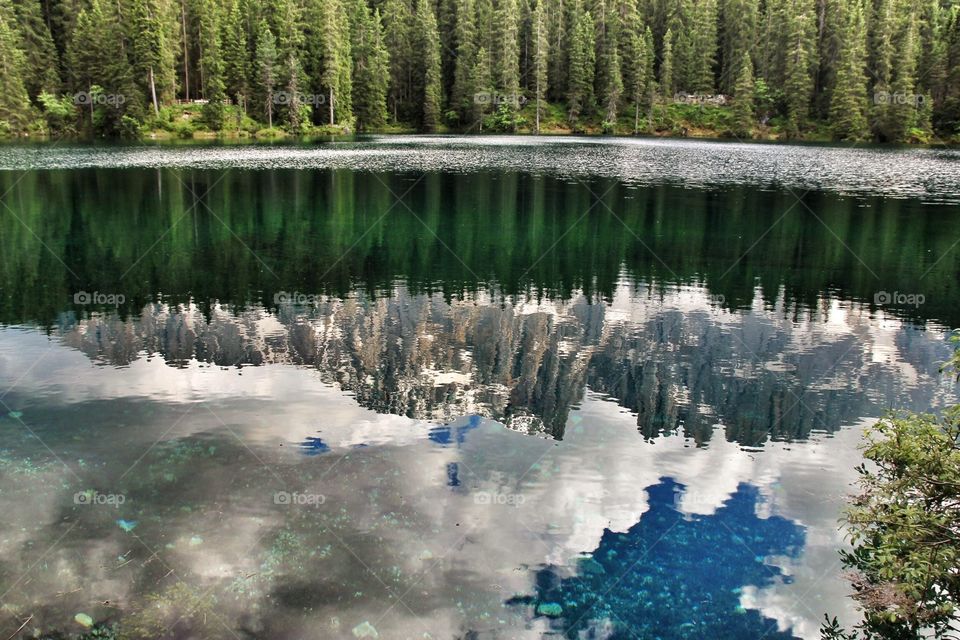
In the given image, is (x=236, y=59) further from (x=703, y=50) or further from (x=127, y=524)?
(x=127, y=524)

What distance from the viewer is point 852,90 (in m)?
101

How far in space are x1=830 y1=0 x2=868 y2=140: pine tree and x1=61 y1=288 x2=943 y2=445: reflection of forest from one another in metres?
96.6

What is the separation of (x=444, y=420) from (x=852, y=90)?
4305 inches

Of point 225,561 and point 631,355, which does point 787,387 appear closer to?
point 631,355

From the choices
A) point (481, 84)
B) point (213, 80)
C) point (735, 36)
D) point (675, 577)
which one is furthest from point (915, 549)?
point (735, 36)

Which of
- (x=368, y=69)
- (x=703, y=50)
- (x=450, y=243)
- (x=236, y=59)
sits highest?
(x=703, y=50)

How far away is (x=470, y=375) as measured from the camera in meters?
14.3

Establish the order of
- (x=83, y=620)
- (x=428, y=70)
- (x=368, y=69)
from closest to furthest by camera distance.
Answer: (x=83, y=620)
(x=368, y=69)
(x=428, y=70)

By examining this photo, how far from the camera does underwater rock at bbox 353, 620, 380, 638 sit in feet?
23.5

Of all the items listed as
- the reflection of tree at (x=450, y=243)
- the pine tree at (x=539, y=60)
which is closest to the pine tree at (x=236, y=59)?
the pine tree at (x=539, y=60)

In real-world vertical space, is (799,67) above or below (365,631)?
above

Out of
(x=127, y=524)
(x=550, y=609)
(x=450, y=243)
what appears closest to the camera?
(x=550, y=609)

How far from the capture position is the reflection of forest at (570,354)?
1284 centimetres

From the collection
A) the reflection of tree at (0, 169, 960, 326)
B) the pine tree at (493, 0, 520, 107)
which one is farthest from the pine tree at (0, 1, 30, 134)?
the pine tree at (493, 0, 520, 107)
